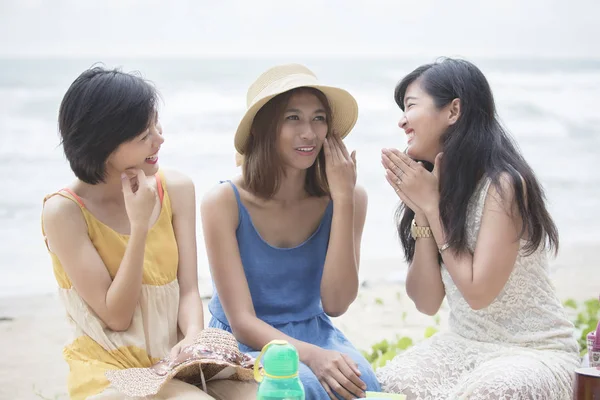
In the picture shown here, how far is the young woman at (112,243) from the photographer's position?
1870mm

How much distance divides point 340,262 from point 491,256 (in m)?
0.42

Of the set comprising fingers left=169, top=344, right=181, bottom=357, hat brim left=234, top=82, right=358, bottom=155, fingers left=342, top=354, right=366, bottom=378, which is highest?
hat brim left=234, top=82, right=358, bottom=155

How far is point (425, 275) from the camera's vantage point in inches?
86.0

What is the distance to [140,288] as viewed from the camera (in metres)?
1.92

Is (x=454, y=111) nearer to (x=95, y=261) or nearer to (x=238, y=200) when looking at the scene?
(x=238, y=200)

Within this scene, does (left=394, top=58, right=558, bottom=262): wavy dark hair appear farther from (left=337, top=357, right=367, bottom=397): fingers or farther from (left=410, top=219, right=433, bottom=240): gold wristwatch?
(left=337, top=357, right=367, bottom=397): fingers

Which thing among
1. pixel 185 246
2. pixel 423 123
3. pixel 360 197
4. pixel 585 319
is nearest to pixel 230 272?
pixel 185 246

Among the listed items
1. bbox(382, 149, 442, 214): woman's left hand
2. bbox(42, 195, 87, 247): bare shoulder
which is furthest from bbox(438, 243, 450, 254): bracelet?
bbox(42, 195, 87, 247): bare shoulder

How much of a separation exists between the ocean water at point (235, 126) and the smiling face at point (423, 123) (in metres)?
3.42

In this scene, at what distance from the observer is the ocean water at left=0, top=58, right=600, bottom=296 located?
6586 mm

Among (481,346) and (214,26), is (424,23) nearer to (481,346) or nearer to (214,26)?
(214,26)

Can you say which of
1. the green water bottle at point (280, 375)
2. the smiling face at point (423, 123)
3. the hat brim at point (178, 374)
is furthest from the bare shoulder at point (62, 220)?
the smiling face at point (423, 123)

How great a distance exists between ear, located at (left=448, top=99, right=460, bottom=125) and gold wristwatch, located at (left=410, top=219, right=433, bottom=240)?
0.31 metres

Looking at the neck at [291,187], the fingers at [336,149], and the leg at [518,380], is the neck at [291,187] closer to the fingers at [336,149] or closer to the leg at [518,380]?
the fingers at [336,149]
